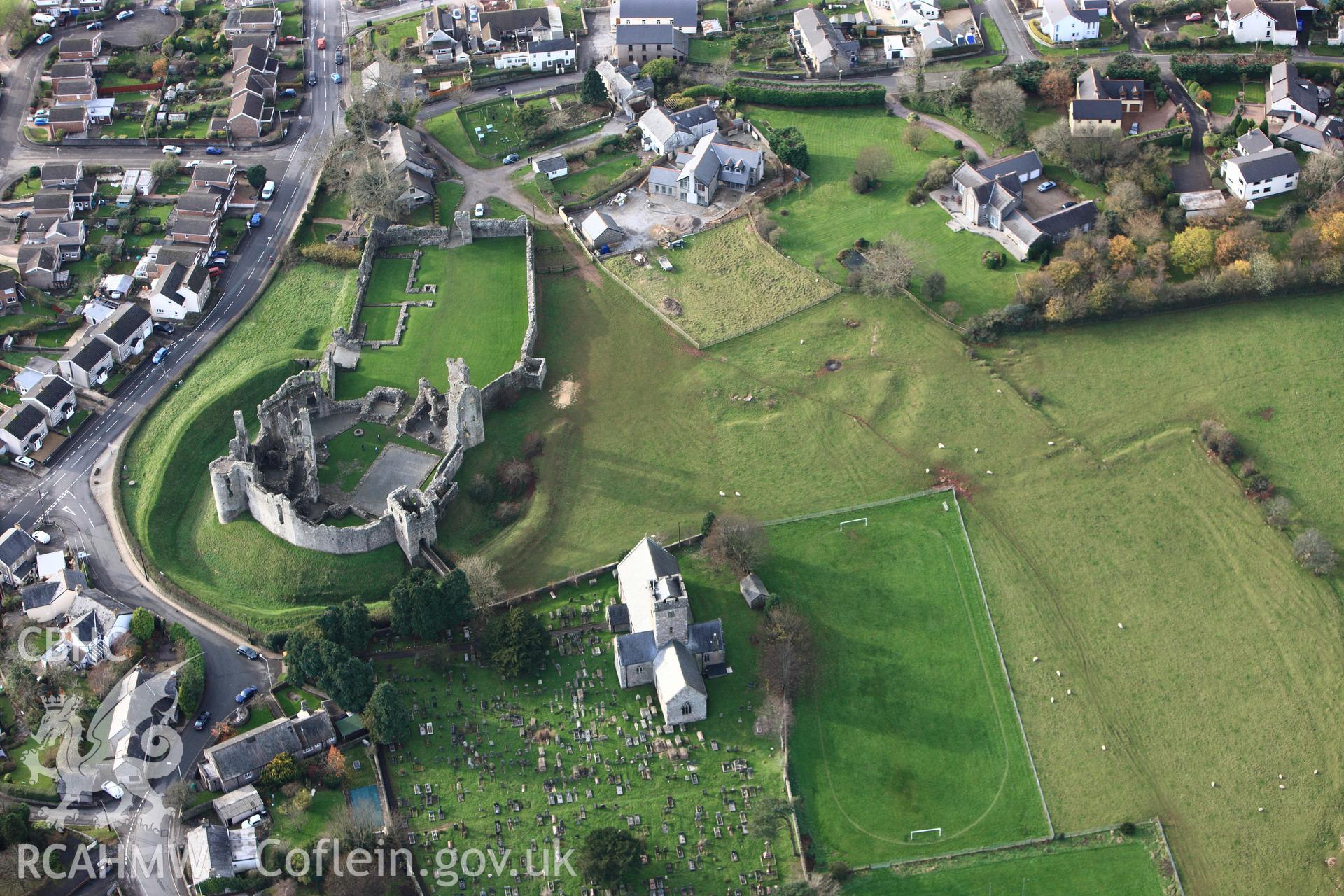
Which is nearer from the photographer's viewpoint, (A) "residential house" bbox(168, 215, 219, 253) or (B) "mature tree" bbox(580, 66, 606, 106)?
(A) "residential house" bbox(168, 215, 219, 253)

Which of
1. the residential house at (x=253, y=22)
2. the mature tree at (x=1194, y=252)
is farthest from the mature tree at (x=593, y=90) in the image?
the mature tree at (x=1194, y=252)

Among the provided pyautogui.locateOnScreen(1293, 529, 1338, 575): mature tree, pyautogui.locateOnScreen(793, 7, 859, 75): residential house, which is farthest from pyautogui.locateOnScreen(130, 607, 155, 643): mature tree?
pyautogui.locateOnScreen(793, 7, 859, 75): residential house

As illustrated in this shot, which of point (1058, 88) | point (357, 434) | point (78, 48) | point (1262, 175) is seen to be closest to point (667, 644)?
point (357, 434)

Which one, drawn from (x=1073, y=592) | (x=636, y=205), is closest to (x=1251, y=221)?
(x=1073, y=592)

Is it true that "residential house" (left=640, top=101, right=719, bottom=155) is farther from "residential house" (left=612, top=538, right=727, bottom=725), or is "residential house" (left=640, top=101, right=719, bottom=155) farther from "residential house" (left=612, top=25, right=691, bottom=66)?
"residential house" (left=612, top=538, right=727, bottom=725)

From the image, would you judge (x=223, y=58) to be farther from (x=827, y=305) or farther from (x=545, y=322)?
(x=827, y=305)

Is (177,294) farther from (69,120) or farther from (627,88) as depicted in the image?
(627,88)

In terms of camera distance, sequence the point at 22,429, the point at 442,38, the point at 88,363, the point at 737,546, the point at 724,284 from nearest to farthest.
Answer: the point at 737,546, the point at 22,429, the point at 88,363, the point at 724,284, the point at 442,38
